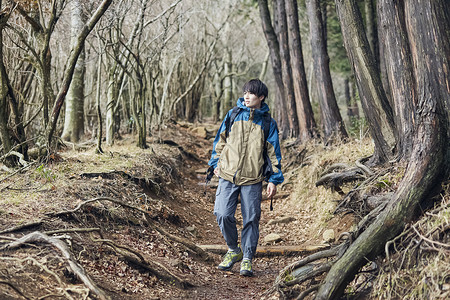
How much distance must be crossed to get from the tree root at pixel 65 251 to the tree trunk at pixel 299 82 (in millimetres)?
9888

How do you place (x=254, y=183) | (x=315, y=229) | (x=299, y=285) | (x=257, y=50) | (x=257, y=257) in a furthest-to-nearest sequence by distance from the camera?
1. (x=257, y=50)
2. (x=315, y=229)
3. (x=257, y=257)
4. (x=254, y=183)
5. (x=299, y=285)

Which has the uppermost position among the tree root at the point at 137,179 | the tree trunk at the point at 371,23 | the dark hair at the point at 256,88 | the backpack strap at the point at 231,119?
the tree trunk at the point at 371,23

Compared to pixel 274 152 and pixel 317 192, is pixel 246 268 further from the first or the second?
pixel 317 192

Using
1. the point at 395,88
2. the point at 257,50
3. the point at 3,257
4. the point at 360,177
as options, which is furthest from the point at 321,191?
the point at 257,50

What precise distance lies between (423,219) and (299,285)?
138 cm

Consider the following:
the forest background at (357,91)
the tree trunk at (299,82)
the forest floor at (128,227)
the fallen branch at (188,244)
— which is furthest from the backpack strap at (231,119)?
the tree trunk at (299,82)

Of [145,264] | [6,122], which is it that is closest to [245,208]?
[145,264]

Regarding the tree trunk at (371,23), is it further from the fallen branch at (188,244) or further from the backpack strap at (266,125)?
the fallen branch at (188,244)

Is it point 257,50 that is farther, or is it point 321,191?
point 257,50

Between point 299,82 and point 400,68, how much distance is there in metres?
8.28

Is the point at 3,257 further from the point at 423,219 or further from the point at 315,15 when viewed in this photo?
the point at 315,15

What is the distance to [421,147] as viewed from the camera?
14.2 feet

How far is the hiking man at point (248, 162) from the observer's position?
211 inches

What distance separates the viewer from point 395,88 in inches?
224
